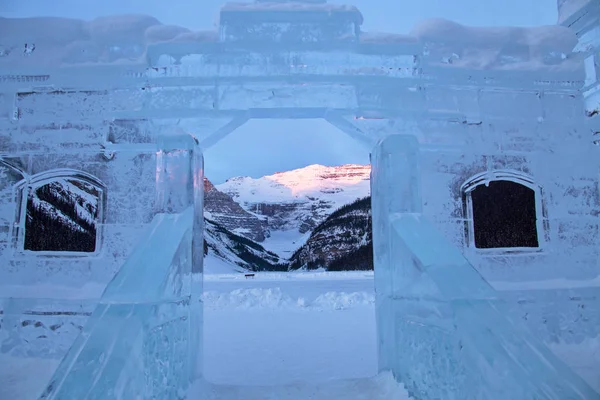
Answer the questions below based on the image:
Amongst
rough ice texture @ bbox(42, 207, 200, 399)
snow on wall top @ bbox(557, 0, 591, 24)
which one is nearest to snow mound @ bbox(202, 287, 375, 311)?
rough ice texture @ bbox(42, 207, 200, 399)

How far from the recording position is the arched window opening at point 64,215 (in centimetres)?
408

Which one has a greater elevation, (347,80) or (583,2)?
(583,2)

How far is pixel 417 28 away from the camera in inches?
163

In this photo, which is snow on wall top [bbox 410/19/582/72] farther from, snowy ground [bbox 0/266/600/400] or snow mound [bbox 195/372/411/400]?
snow mound [bbox 195/372/411/400]

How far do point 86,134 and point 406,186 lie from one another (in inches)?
134

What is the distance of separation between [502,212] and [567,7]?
8.33 ft

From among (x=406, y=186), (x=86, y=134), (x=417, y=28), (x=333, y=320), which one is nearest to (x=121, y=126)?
(x=86, y=134)

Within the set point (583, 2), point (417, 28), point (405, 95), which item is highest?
point (583, 2)

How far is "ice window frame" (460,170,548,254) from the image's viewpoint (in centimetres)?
411

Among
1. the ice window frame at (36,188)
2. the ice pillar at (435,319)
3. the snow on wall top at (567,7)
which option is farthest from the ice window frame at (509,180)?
the ice window frame at (36,188)

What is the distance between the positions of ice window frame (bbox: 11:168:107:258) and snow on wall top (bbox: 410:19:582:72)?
381 cm

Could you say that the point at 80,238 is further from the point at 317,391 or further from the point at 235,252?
the point at 235,252

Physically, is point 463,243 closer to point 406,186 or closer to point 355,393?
point 406,186

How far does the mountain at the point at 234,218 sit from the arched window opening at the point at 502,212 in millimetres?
22906
